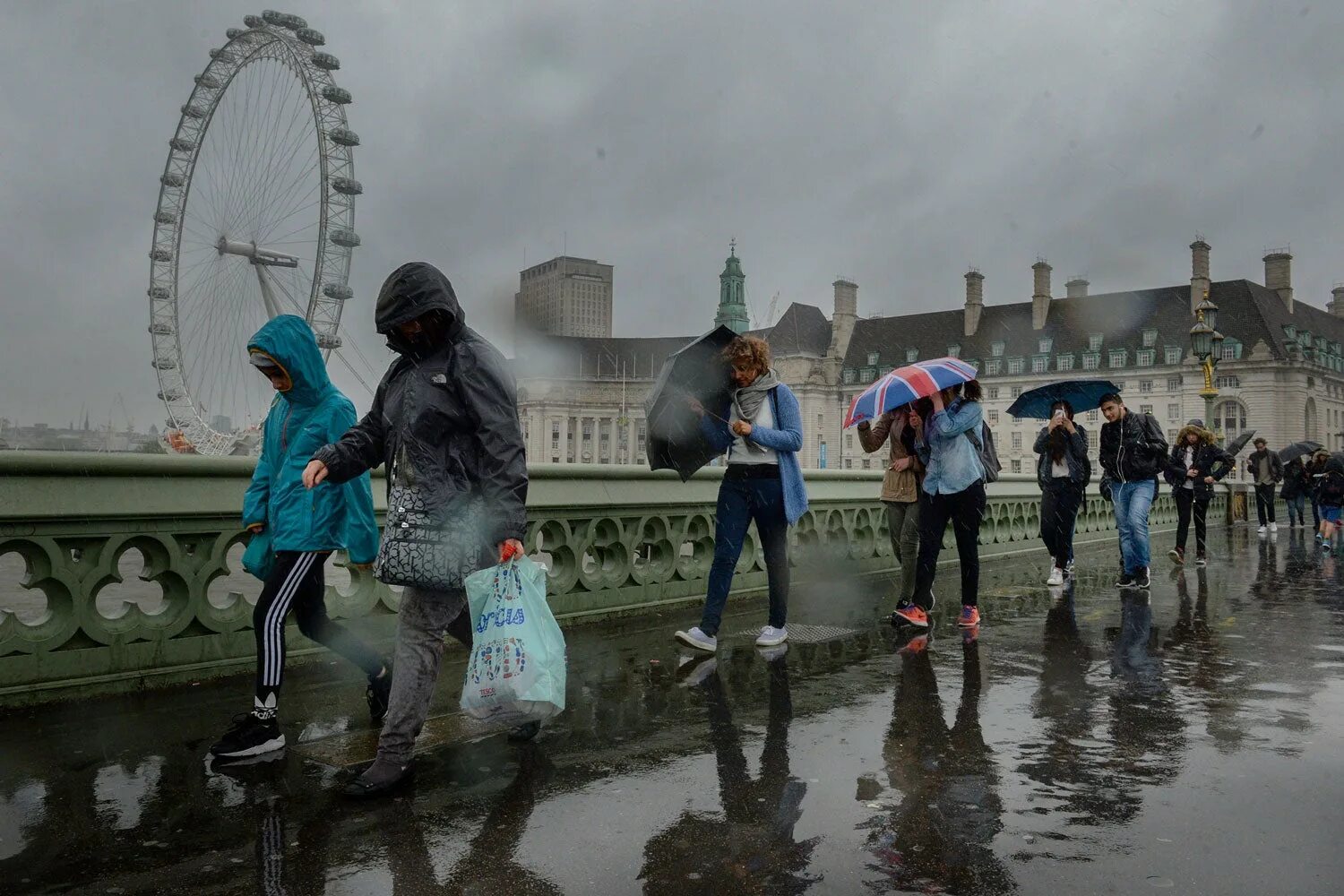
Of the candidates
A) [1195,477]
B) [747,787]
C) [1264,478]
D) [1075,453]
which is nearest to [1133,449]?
[1075,453]

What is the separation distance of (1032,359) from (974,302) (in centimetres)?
892

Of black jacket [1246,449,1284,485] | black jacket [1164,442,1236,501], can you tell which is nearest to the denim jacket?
black jacket [1164,442,1236,501]

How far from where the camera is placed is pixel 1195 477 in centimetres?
1419

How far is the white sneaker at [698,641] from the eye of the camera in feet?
22.0

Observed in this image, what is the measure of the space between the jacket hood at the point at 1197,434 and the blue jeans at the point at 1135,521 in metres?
3.99

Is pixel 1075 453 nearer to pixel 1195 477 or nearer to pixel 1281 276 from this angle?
pixel 1195 477

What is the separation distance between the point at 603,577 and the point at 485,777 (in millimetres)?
4156

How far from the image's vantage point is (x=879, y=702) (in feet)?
17.5

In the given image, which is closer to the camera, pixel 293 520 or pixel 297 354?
pixel 293 520

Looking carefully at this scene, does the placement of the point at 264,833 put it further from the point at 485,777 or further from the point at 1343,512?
the point at 1343,512

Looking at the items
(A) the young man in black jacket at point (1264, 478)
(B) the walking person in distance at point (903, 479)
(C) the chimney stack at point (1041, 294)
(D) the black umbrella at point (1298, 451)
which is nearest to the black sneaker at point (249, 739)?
(B) the walking person in distance at point (903, 479)

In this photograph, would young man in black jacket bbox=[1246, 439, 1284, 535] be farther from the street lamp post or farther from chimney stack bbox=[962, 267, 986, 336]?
chimney stack bbox=[962, 267, 986, 336]

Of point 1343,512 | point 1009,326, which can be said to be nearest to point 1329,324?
point 1009,326

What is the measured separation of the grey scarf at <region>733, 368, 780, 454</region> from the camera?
22.4 feet
